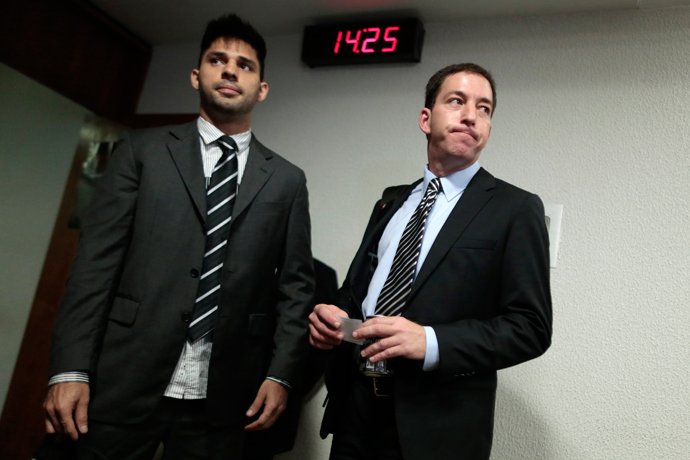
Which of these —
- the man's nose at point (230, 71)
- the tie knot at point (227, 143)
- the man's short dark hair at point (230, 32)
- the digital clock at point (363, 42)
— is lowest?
the tie knot at point (227, 143)

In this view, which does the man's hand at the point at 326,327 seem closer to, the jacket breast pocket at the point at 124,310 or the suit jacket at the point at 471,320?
the suit jacket at the point at 471,320

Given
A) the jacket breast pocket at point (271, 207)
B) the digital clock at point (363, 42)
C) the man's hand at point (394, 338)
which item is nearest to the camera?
the man's hand at point (394, 338)

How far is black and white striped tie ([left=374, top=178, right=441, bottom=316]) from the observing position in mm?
1293

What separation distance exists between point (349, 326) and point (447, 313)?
237mm

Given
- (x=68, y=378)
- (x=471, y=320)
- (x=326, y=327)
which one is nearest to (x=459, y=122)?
(x=471, y=320)

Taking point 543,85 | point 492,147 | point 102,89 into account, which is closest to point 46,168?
point 102,89

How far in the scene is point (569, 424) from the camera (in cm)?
195

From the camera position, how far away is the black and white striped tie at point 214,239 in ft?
4.80

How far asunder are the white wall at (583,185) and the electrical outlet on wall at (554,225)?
0.03 metres

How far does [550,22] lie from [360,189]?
44.4 inches

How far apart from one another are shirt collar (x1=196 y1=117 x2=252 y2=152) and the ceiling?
45.0 inches

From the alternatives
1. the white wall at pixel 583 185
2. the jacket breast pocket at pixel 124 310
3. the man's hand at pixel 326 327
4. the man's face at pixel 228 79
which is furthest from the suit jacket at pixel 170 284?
the white wall at pixel 583 185

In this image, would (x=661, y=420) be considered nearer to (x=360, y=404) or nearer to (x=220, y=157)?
(x=360, y=404)

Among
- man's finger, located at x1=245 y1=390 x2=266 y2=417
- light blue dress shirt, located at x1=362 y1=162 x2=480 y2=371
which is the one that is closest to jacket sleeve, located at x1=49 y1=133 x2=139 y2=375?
man's finger, located at x1=245 y1=390 x2=266 y2=417
